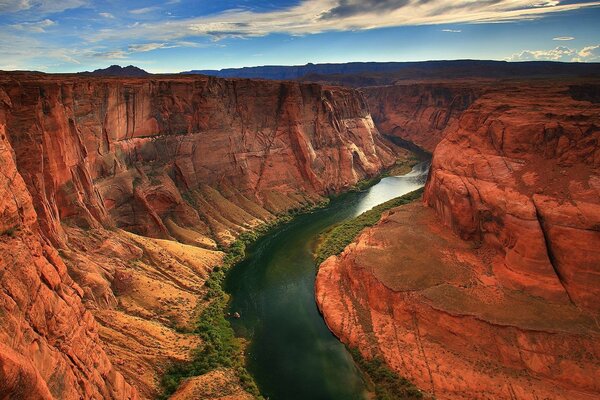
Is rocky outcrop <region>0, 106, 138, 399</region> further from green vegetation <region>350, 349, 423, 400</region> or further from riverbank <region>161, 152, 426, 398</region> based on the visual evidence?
green vegetation <region>350, 349, 423, 400</region>

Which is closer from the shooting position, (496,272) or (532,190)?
(496,272)


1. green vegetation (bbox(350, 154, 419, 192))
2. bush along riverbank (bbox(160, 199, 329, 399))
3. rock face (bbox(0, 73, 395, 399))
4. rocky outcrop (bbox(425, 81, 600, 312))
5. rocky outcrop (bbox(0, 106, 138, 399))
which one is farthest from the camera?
green vegetation (bbox(350, 154, 419, 192))

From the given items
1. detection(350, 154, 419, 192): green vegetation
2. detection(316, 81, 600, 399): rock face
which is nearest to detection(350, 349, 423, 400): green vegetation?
detection(316, 81, 600, 399): rock face

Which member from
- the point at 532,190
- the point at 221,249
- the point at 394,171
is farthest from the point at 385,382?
the point at 394,171

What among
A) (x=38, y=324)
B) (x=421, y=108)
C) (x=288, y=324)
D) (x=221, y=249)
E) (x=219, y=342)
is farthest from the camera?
(x=421, y=108)

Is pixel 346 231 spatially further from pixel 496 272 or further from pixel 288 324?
pixel 496 272

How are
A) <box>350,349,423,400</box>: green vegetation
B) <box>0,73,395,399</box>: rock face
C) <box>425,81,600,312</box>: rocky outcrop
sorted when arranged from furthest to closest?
<box>425,81,600,312</box>: rocky outcrop, <box>350,349,423,400</box>: green vegetation, <box>0,73,395,399</box>: rock face

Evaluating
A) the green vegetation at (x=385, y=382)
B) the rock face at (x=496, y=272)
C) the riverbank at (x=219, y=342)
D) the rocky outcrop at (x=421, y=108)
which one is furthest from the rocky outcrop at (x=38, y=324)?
the rocky outcrop at (x=421, y=108)
